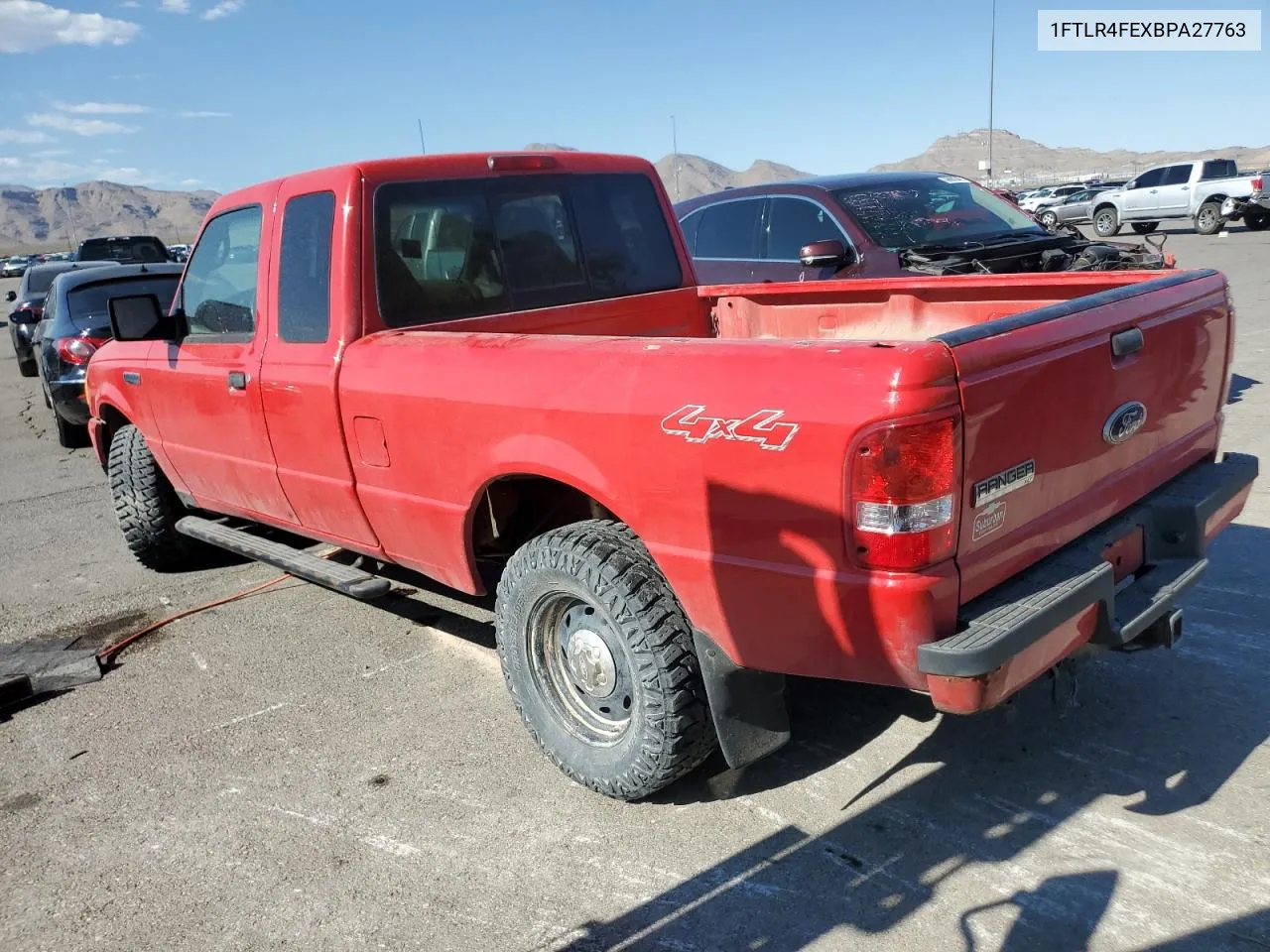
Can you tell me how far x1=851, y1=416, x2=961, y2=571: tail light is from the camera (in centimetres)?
233

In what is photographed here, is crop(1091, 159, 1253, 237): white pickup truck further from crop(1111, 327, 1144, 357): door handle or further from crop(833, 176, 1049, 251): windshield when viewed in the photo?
crop(1111, 327, 1144, 357): door handle

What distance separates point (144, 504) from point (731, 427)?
4344 millimetres

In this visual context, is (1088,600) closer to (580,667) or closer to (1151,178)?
(580,667)

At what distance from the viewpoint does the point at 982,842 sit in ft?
9.42

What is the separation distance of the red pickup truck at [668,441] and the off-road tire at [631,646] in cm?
1

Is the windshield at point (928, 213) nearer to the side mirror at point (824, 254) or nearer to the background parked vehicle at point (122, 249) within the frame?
the side mirror at point (824, 254)

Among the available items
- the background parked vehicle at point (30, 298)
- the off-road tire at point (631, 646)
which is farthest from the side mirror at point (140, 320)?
the background parked vehicle at point (30, 298)

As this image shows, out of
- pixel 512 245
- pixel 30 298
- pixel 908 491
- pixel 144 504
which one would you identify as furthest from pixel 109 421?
pixel 30 298

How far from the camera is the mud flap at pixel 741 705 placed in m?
2.88

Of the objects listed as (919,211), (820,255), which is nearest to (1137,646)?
(820,255)

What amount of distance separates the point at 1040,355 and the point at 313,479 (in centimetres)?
280

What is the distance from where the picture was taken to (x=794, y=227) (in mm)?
7500

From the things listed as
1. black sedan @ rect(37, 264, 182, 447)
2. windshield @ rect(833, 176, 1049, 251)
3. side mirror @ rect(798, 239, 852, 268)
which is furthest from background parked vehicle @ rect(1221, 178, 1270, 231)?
black sedan @ rect(37, 264, 182, 447)

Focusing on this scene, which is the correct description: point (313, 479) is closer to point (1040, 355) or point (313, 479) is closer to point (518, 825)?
point (518, 825)
